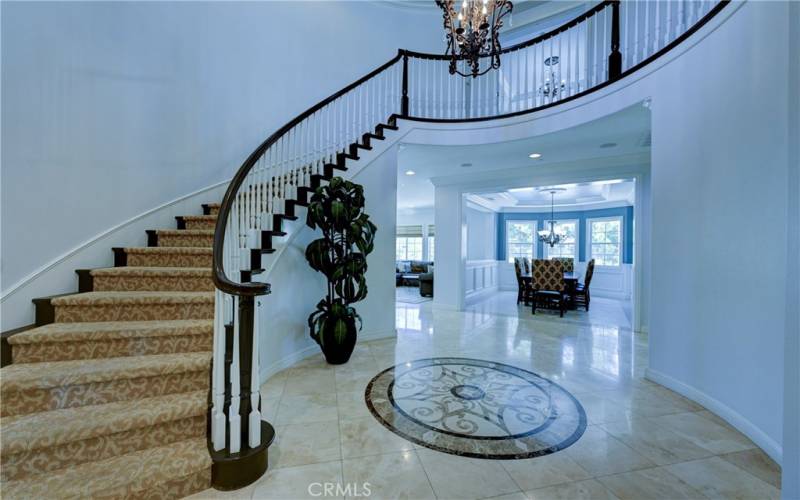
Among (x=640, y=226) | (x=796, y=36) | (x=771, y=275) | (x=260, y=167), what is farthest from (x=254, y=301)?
(x=640, y=226)

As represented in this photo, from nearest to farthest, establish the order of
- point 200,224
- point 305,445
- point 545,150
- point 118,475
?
1. point 118,475
2. point 305,445
3. point 200,224
4. point 545,150

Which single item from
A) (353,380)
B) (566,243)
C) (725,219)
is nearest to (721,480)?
(725,219)

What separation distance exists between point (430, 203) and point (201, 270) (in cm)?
802

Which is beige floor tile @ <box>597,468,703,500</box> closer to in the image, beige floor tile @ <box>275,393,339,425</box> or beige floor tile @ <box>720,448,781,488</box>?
beige floor tile @ <box>720,448,781,488</box>

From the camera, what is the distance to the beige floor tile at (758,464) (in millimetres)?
1646

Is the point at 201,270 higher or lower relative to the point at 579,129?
lower

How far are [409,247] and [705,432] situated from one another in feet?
32.2

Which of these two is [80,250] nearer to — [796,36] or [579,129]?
[796,36]

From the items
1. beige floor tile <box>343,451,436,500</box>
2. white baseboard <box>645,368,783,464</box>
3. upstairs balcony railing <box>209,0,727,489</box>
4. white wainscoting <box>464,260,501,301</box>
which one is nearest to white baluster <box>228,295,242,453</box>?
upstairs balcony railing <box>209,0,727,489</box>

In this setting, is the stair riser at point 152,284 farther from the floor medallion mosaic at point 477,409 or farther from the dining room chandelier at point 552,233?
the dining room chandelier at point 552,233

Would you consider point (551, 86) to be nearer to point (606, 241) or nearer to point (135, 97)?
point (135, 97)

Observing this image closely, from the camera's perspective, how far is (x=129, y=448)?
155cm

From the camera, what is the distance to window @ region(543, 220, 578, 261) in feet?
29.7

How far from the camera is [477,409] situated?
93.1 inches
